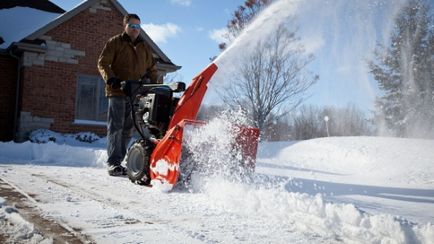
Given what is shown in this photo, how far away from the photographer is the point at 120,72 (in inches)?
179

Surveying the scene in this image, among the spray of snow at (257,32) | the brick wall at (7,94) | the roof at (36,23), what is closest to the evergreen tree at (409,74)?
the roof at (36,23)

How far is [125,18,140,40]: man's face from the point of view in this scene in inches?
175

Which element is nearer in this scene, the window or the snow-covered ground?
the snow-covered ground

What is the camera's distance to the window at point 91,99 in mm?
10836

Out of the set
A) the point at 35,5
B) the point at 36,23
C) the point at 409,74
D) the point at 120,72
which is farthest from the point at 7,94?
the point at 409,74

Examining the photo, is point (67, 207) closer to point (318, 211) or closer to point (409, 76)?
point (318, 211)

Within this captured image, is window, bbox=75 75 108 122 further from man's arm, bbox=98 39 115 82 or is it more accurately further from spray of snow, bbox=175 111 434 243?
spray of snow, bbox=175 111 434 243

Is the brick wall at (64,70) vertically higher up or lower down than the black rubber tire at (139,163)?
higher up

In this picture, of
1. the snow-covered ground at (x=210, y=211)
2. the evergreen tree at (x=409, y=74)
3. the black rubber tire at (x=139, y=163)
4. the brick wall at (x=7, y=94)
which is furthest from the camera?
the evergreen tree at (x=409, y=74)

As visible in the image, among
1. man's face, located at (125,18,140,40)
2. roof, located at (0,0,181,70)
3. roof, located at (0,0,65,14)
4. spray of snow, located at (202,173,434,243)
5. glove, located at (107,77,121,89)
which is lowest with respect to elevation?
spray of snow, located at (202,173,434,243)

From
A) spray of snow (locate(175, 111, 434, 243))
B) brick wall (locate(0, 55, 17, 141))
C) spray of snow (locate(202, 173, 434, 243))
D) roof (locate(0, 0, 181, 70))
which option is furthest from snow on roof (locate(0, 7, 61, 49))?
spray of snow (locate(202, 173, 434, 243))

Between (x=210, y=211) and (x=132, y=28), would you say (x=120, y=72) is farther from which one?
(x=210, y=211)

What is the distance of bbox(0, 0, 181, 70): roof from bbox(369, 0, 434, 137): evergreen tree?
1060 centimetres

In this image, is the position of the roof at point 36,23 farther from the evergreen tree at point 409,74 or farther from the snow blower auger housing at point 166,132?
the evergreen tree at point 409,74
